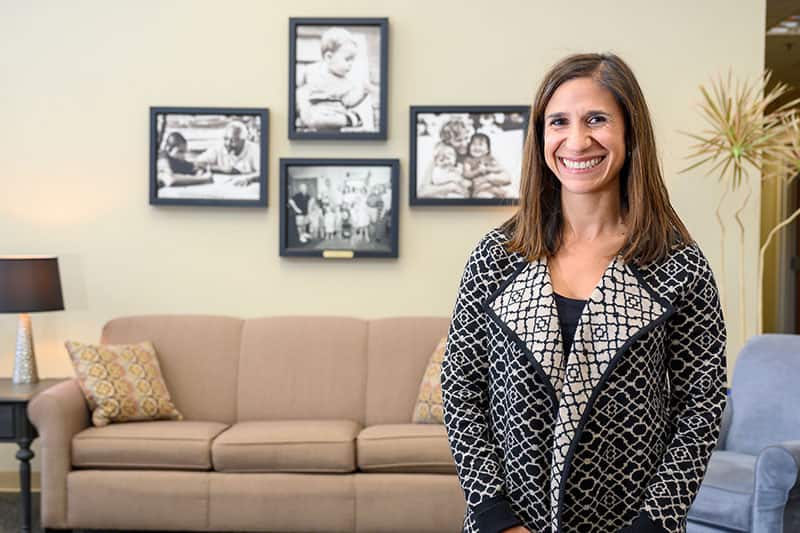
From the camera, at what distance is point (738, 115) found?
14.1 ft

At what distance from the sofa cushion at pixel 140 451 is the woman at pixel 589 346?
2579 millimetres

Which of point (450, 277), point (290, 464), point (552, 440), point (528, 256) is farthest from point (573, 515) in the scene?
point (450, 277)

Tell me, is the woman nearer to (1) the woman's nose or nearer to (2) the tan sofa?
(1) the woman's nose

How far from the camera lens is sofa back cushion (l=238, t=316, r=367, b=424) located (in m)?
4.27

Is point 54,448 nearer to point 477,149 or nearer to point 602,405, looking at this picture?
point 477,149

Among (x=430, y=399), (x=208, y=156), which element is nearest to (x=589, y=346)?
(x=430, y=399)

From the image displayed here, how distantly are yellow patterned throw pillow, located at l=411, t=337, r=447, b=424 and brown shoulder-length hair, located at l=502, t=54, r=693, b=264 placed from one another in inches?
101

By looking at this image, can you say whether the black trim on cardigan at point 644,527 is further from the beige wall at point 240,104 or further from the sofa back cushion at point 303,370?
the beige wall at point 240,104

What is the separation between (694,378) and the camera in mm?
1394

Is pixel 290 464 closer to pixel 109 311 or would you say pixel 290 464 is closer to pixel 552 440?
pixel 109 311

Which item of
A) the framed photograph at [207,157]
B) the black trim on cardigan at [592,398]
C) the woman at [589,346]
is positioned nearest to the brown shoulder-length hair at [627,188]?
the woman at [589,346]

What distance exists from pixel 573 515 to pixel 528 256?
0.40m

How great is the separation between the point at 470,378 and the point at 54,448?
285 centimetres

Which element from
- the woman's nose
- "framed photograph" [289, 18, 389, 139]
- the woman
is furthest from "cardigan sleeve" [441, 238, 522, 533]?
"framed photograph" [289, 18, 389, 139]
